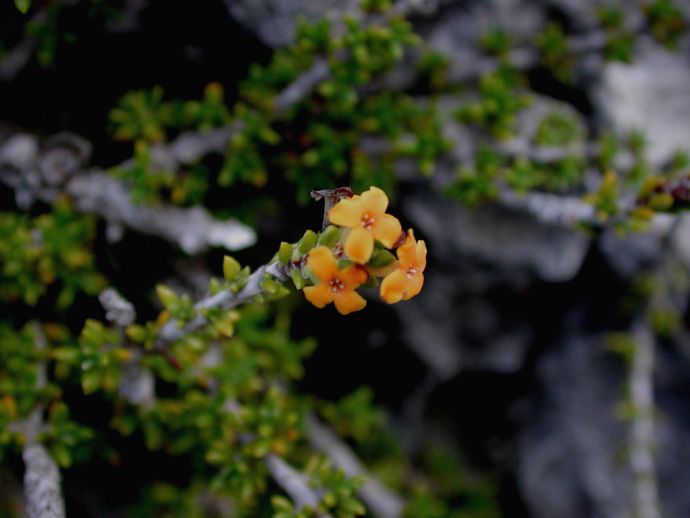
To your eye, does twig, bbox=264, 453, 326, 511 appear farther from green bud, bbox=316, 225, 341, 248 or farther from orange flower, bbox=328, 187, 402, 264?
orange flower, bbox=328, 187, 402, 264

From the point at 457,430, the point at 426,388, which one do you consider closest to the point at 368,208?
the point at 426,388

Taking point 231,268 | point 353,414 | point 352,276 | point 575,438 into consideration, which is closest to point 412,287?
point 352,276

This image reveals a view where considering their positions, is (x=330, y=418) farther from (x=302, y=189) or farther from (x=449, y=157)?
(x=449, y=157)

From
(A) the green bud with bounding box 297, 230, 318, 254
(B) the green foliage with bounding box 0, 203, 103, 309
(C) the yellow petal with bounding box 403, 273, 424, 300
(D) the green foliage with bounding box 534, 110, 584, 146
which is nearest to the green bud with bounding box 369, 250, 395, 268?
(C) the yellow petal with bounding box 403, 273, 424, 300

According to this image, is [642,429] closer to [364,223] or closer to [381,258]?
[381,258]

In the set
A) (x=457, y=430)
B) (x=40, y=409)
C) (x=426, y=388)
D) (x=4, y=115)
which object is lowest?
(x=457, y=430)

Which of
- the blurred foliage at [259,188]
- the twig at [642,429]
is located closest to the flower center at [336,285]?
the blurred foliage at [259,188]
